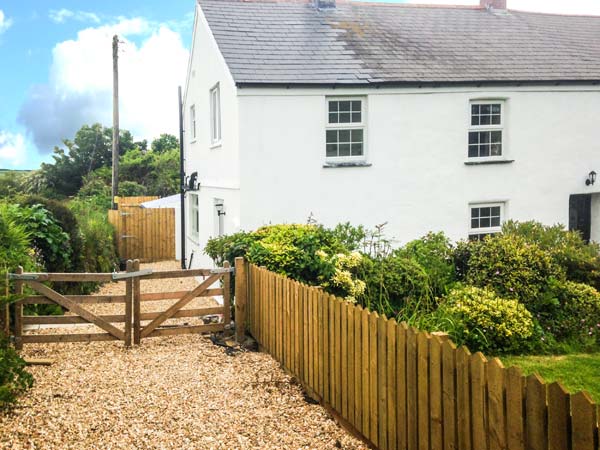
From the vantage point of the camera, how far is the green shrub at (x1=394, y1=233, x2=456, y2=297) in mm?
11199

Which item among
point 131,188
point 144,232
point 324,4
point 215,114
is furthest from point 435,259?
point 131,188

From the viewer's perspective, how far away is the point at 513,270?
1073cm

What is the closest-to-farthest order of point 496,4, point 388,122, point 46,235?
point 46,235, point 388,122, point 496,4

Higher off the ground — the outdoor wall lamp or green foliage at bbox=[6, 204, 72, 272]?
the outdoor wall lamp

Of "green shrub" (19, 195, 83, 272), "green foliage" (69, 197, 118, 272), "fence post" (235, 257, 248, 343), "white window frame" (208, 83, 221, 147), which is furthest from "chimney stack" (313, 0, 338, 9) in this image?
"fence post" (235, 257, 248, 343)

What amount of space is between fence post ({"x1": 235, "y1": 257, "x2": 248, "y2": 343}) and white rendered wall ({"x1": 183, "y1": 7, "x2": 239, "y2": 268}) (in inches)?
152

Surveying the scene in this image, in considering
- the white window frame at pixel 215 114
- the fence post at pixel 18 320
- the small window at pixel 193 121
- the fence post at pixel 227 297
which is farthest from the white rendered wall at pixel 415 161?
the small window at pixel 193 121

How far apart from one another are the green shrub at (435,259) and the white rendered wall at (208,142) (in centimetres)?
426

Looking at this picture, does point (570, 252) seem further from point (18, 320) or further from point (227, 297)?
point (18, 320)

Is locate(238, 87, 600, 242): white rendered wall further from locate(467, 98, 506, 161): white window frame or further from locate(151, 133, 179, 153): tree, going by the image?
locate(151, 133, 179, 153): tree

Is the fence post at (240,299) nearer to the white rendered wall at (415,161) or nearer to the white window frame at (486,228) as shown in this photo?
the white rendered wall at (415,161)

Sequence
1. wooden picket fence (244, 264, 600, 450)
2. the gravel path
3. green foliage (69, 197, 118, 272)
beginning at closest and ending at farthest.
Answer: wooden picket fence (244, 264, 600, 450) < the gravel path < green foliage (69, 197, 118, 272)

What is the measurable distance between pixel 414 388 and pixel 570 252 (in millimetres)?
8280

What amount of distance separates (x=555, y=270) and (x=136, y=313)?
7.54 meters
